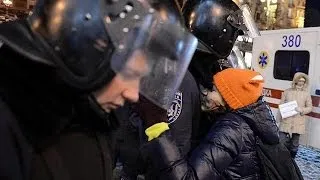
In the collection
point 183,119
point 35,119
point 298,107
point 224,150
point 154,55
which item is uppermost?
point 154,55

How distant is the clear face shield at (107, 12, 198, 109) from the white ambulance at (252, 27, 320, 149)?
7.09 m

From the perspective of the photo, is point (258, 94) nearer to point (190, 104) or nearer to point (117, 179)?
point (190, 104)

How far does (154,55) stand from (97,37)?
22 centimetres

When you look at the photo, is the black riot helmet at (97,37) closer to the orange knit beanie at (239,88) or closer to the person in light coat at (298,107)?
the orange knit beanie at (239,88)

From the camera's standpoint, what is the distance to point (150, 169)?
2.07 meters

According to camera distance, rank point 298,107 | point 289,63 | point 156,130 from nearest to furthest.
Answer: point 156,130
point 298,107
point 289,63

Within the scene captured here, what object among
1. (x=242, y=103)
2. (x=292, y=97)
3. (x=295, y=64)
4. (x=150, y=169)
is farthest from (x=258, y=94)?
(x=295, y=64)

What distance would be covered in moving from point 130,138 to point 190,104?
1.81ft

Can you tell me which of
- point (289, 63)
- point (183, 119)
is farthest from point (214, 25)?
point (289, 63)

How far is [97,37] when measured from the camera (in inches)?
50.1

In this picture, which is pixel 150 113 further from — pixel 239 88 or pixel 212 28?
pixel 212 28

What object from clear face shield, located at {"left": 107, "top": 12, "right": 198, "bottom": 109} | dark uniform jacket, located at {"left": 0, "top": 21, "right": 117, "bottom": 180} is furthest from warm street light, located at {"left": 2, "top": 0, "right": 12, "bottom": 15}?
dark uniform jacket, located at {"left": 0, "top": 21, "right": 117, "bottom": 180}

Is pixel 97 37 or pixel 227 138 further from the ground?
pixel 97 37

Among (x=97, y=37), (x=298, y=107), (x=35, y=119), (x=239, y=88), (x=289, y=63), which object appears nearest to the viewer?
(x=35, y=119)
